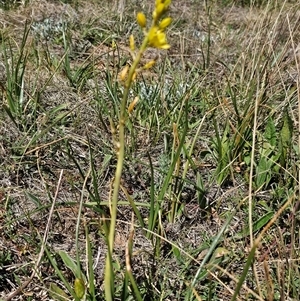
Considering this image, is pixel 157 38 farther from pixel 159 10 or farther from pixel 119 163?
pixel 119 163

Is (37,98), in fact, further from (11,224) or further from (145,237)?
(145,237)

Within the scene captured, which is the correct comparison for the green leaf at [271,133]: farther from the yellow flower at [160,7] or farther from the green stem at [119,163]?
the yellow flower at [160,7]

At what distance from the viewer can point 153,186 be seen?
1.49m

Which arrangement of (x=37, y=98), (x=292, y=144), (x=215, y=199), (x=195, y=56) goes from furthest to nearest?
(x=195, y=56), (x=37, y=98), (x=292, y=144), (x=215, y=199)

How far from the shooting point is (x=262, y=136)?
1.97 m

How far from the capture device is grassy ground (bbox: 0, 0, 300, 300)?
56.0 inches

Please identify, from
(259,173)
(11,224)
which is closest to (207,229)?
(259,173)

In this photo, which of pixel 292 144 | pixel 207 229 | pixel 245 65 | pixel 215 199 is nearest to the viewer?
pixel 207 229

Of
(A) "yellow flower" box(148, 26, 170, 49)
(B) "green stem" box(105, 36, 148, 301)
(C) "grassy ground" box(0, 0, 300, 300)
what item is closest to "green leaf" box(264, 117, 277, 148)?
(C) "grassy ground" box(0, 0, 300, 300)

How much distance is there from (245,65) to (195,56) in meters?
0.50

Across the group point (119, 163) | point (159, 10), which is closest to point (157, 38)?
point (159, 10)

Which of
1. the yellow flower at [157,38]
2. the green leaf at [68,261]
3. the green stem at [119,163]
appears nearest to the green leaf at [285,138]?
the green leaf at [68,261]

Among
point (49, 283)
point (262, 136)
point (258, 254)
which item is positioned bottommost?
point (49, 283)

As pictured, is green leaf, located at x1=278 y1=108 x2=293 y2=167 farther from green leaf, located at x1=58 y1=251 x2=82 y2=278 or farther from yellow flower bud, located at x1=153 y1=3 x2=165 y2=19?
yellow flower bud, located at x1=153 y1=3 x2=165 y2=19
